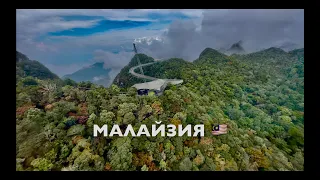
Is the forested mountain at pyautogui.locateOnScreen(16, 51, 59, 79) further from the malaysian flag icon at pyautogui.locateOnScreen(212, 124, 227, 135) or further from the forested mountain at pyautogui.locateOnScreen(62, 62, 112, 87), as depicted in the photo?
the malaysian flag icon at pyautogui.locateOnScreen(212, 124, 227, 135)

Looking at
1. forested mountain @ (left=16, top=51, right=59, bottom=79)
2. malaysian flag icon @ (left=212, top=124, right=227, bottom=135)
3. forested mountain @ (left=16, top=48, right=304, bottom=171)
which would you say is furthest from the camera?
malaysian flag icon @ (left=212, top=124, right=227, bottom=135)

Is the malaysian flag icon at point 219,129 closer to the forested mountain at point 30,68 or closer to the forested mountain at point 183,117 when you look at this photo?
the forested mountain at point 183,117

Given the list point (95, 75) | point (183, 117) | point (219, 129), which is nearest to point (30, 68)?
point (95, 75)

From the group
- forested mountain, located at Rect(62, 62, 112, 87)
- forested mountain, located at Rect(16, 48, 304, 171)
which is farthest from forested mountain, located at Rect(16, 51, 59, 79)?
forested mountain, located at Rect(62, 62, 112, 87)

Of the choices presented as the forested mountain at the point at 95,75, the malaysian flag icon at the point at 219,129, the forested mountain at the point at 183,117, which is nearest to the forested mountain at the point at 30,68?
the forested mountain at the point at 183,117

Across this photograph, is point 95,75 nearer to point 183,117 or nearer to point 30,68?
point 30,68

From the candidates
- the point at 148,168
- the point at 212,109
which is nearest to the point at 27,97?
the point at 148,168

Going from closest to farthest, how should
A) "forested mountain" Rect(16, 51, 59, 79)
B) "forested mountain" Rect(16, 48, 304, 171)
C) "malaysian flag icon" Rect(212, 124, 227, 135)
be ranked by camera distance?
"forested mountain" Rect(16, 48, 304, 171)
"forested mountain" Rect(16, 51, 59, 79)
"malaysian flag icon" Rect(212, 124, 227, 135)
